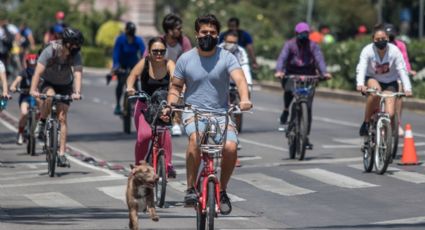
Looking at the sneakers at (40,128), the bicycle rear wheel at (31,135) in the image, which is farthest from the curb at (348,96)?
the sneakers at (40,128)

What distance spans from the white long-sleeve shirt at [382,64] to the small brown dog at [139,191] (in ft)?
19.4

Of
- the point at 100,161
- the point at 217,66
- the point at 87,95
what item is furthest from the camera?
the point at 87,95

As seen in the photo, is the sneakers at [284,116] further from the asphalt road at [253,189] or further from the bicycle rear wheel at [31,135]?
the bicycle rear wheel at [31,135]

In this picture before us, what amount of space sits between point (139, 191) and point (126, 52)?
1243cm

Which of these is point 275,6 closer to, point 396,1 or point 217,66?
point 396,1

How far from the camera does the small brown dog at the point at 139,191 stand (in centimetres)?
1128

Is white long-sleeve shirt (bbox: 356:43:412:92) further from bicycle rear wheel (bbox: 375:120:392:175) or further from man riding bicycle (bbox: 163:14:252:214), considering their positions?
man riding bicycle (bbox: 163:14:252:214)

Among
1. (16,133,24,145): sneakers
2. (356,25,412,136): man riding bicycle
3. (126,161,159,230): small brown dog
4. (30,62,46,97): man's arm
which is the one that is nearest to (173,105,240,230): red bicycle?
(126,161,159,230): small brown dog

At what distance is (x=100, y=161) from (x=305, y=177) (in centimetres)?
372

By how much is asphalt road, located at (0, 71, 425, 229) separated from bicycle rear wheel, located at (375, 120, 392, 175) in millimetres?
138

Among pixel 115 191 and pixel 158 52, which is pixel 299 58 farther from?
pixel 158 52

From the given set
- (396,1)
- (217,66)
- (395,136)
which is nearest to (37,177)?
(395,136)

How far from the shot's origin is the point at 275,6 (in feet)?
226

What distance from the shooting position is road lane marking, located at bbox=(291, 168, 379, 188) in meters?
15.4
